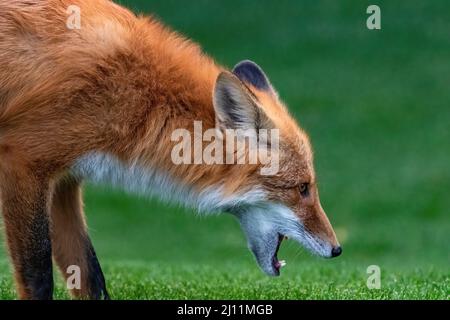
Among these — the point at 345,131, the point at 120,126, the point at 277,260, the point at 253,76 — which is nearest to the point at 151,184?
the point at 120,126

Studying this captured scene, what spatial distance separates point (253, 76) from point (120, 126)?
1.38 metres

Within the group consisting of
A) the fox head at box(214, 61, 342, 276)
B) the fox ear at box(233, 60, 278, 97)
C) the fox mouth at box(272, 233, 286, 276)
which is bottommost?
the fox mouth at box(272, 233, 286, 276)

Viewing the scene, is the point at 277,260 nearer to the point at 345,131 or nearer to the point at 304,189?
the point at 304,189

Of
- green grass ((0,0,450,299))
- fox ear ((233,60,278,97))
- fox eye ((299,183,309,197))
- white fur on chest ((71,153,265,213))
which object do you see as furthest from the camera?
green grass ((0,0,450,299))

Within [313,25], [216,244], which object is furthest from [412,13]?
[216,244]

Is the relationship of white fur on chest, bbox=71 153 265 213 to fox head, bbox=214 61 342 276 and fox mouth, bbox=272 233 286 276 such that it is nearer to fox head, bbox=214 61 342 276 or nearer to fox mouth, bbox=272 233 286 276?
fox head, bbox=214 61 342 276

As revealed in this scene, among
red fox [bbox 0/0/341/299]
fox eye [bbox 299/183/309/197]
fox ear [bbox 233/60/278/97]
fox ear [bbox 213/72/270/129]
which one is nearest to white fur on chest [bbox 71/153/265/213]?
red fox [bbox 0/0/341/299]

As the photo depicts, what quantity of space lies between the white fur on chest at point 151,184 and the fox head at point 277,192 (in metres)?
0.09

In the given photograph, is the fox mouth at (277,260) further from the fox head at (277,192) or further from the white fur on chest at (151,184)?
the white fur on chest at (151,184)

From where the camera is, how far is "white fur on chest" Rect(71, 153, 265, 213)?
23.6 feet

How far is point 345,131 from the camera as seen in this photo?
22.4 metres

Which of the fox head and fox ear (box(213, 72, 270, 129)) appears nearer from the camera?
fox ear (box(213, 72, 270, 129))

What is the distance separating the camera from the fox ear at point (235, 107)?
7008 millimetres
